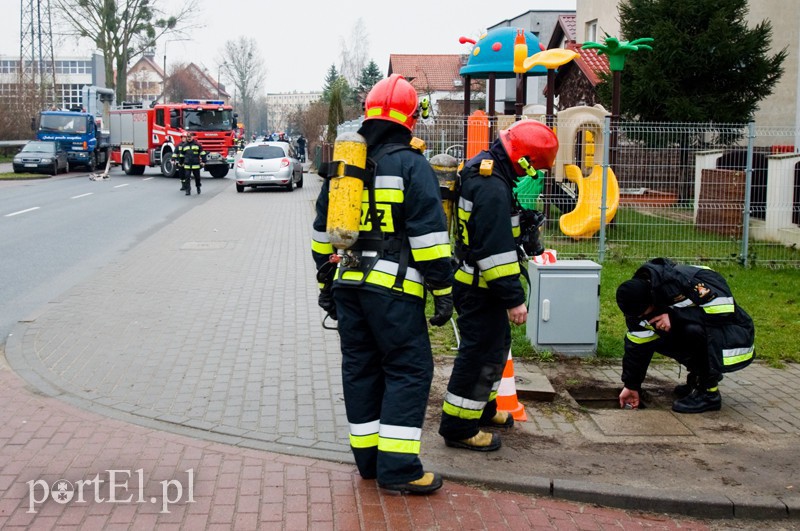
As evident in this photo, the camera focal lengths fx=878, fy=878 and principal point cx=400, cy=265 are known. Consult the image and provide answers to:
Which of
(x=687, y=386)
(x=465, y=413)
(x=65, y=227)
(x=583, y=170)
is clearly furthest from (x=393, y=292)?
(x=65, y=227)

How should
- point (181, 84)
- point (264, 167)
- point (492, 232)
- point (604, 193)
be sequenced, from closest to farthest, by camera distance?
1. point (492, 232)
2. point (604, 193)
3. point (264, 167)
4. point (181, 84)

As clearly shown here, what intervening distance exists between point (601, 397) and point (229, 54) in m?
84.5

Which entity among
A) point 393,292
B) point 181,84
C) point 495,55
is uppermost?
point 181,84

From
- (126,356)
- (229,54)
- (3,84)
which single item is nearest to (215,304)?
(126,356)

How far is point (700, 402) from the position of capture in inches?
240

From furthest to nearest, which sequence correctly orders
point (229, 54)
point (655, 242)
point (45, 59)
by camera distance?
1. point (229, 54)
2. point (45, 59)
3. point (655, 242)

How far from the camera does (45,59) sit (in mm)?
61000


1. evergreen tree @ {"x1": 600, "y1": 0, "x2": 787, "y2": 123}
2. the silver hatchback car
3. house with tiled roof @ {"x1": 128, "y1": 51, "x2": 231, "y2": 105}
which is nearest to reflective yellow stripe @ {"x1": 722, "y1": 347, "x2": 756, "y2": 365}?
evergreen tree @ {"x1": 600, "y1": 0, "x2": 787, "y2": 123}

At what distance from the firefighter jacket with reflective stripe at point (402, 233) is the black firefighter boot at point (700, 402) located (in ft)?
8.07

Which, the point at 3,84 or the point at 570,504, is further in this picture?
the point at 3,84

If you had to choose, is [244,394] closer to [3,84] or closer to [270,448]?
[270,448]

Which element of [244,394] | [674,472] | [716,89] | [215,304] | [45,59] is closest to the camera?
[674,472]

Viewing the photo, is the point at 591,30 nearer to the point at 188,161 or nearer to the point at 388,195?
the point at 188,161

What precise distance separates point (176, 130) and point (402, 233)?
1363 inches
